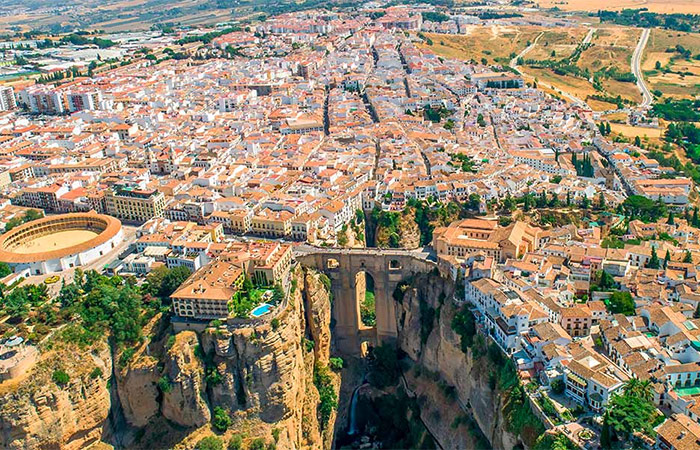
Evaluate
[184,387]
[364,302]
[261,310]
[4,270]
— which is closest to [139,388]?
[184,387]

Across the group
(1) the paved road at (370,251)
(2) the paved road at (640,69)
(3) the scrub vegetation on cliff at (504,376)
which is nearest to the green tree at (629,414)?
(3) the scrub vegetation on cliff at (504,376)

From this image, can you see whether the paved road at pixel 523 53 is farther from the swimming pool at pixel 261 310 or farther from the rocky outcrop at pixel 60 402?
the rocky outcrop at pixel 60 402

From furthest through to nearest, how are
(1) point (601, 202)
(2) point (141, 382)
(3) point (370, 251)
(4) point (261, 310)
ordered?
(1) point (601, 202), (3) point (370, 251), (4) point (261, 310), (2) point (141, 382)

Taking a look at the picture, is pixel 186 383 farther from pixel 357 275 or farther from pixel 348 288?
pixel 357 275

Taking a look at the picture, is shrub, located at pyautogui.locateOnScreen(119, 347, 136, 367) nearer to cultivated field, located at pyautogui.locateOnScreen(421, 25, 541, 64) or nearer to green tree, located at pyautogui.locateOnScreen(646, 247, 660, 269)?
green tree, located at pyautogui.locateOnScreen(646, 247, 660, 269)

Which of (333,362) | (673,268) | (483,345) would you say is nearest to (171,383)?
(333,362)

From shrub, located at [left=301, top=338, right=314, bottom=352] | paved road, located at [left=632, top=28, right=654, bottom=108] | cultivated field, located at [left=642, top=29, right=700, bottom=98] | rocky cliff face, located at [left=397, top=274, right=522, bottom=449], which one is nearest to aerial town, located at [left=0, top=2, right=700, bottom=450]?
rocky cliff face, located at [left=397, top=274, right=522, bottom=449]
